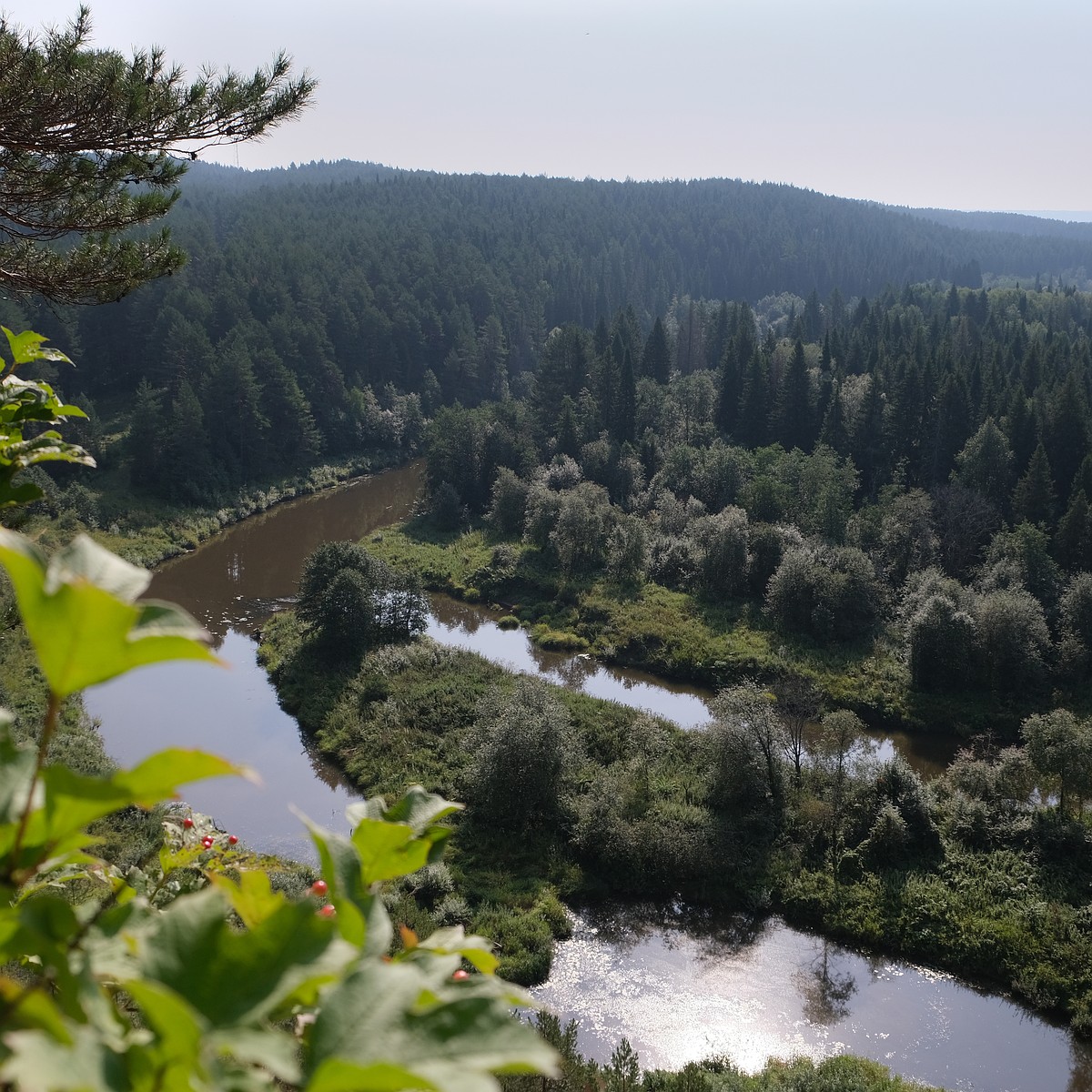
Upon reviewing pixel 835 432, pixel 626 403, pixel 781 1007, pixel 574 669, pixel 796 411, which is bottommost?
pixel 781 1007

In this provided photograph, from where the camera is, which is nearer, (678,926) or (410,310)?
(678,926)

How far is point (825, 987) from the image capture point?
1533 centimetres

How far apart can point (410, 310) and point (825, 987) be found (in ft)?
195

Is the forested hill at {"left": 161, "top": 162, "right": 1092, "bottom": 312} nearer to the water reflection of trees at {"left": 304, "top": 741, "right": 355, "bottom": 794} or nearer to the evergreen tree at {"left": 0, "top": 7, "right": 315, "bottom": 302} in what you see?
the water reflection of trees at {"left": 304, "top": 741, "right": 355, "bottom": 794}

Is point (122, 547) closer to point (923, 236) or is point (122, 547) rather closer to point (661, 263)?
point (661, 263)

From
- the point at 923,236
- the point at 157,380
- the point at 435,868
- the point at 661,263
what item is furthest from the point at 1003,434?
the point at 923,236

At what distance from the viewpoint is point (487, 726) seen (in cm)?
2044

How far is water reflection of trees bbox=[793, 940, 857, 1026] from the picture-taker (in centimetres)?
1482

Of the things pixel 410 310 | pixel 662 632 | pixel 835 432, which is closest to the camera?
pixel 662 632

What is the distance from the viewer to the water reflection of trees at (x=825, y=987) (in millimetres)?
14820

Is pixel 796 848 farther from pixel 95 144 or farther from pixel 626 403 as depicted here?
pixel 626 403

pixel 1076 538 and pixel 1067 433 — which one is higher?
pixel 1067 433

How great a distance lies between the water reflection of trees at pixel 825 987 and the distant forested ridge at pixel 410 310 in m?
15.5

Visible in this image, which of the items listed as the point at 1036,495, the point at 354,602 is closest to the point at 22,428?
the point at 354,602
